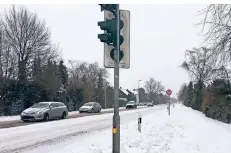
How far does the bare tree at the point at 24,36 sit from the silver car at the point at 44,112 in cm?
1208

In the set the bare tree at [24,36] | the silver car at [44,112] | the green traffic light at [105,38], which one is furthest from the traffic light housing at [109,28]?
the bare tree at [24,36]

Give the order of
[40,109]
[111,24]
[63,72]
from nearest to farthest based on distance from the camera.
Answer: [111,24] → [40,109] → [63,72]

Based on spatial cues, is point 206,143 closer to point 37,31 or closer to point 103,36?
point 103,36

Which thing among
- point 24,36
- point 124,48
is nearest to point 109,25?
point 124,48

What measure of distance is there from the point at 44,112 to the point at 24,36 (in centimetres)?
1733

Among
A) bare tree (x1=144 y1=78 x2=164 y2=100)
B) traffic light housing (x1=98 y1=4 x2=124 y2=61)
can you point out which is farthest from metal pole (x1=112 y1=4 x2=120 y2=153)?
bare tree (x1=144 y1=78 x2=164 y2=100)

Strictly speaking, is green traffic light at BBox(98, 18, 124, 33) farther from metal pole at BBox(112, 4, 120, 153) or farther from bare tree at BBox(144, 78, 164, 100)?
bare tree at BBox(144, 78, 164, 100)

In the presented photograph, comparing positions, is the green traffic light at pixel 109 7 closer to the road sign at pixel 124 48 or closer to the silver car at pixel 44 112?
the road sign at pixel 124 48

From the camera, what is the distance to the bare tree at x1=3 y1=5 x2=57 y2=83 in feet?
123

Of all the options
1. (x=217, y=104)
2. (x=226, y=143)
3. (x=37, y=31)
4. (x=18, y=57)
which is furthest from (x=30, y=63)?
(x=226, y=143)

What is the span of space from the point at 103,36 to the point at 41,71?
3201cm

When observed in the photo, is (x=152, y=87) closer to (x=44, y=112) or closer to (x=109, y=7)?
(x=44, y=112)

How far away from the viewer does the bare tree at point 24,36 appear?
37625mm

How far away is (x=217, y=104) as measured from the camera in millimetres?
32531
